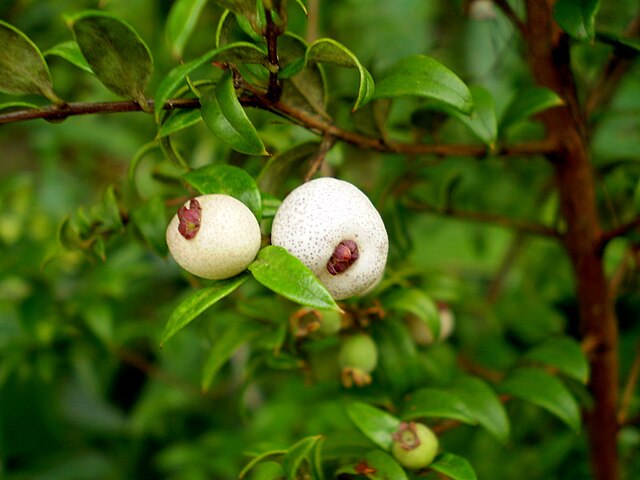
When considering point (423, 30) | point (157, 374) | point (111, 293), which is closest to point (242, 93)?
point (111, 293)

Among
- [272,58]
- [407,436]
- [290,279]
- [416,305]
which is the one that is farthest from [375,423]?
[272,58]

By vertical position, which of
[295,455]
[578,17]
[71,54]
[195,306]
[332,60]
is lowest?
[295,455]

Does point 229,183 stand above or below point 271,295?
above

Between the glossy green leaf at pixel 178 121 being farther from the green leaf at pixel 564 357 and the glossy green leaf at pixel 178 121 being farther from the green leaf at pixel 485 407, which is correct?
the green leaf at pixel 564 357

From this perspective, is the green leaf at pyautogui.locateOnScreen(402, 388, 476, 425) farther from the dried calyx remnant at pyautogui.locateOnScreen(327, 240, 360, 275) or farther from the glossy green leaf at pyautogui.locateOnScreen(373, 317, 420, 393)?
the dried calyx remnant at pyautogui.locateOnScreen(327, 240, 360, 275)

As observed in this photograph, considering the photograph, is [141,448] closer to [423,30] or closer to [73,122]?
[73,122]

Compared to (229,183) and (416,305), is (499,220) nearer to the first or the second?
(416,305)

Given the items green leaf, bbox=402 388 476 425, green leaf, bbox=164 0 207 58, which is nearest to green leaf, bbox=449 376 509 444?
green leaf, bbox=402 388 476 425

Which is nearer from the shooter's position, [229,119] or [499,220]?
[229,119]
